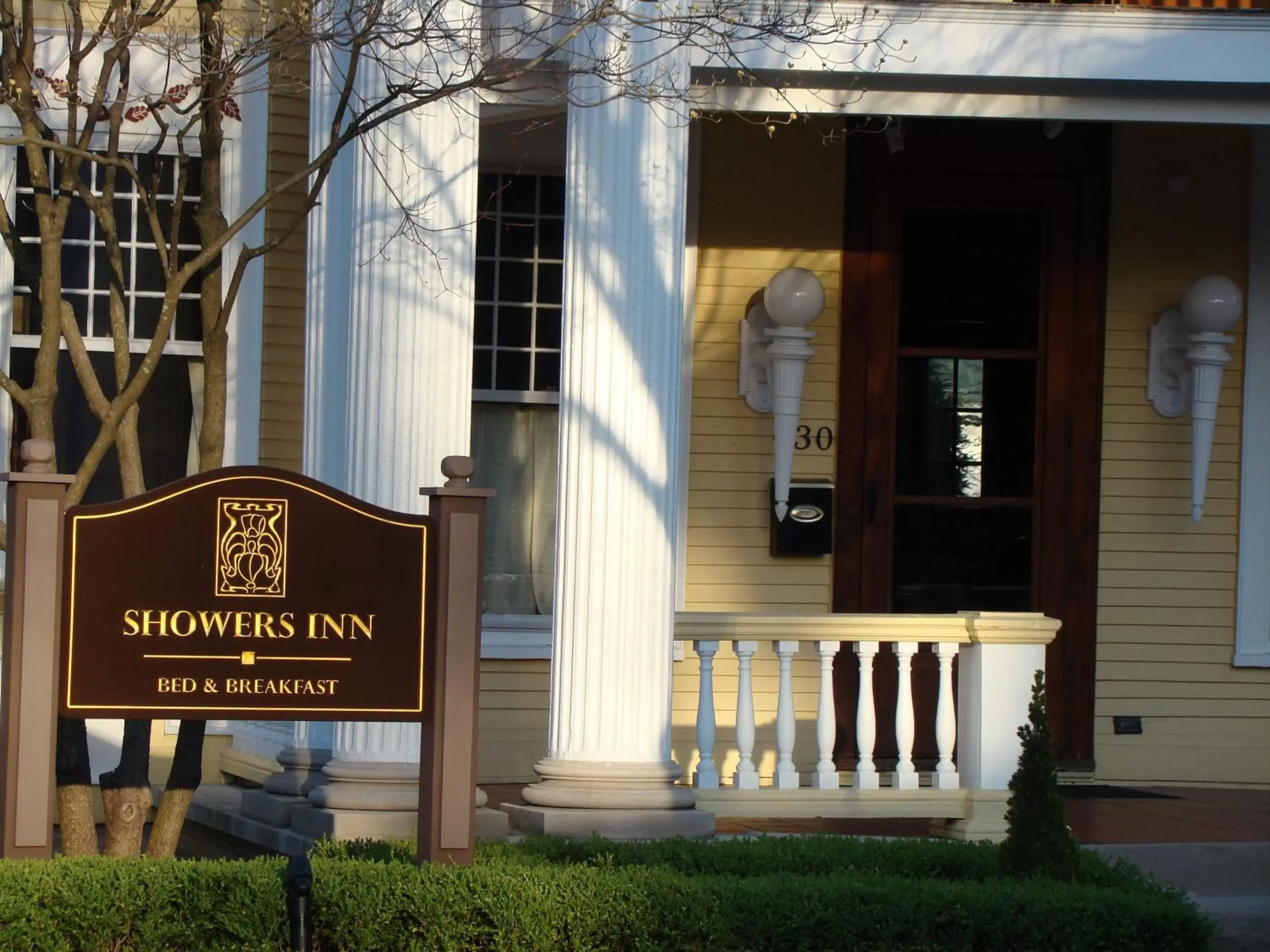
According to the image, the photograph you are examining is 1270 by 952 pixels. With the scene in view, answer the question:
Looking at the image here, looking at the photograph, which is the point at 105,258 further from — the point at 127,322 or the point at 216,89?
the point at 216,89

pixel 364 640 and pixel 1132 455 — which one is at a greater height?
pixel 1132 455

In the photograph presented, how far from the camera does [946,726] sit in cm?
826

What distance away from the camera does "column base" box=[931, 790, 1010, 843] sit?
27.0 feet

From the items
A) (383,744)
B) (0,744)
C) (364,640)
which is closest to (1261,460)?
(383,744)

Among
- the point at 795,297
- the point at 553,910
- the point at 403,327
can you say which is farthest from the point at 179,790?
the point at 795,297

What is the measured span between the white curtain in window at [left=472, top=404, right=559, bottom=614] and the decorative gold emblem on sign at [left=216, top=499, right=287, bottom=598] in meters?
4.64

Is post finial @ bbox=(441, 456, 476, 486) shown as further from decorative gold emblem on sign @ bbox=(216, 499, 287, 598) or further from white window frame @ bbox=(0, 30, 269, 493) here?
white window frame @ bbox=(0, 30, 269, 493)

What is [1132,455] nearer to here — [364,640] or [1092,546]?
[1092,546]

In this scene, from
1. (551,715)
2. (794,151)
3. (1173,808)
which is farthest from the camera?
(794,151)

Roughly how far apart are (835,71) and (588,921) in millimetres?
4515

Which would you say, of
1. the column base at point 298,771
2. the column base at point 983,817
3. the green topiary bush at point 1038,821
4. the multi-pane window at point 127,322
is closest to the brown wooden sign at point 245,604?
the green topiary bush at point 1038,821

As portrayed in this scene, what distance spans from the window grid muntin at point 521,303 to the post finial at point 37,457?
189 inches

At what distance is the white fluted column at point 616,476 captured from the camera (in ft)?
24.0

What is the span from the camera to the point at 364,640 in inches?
224
